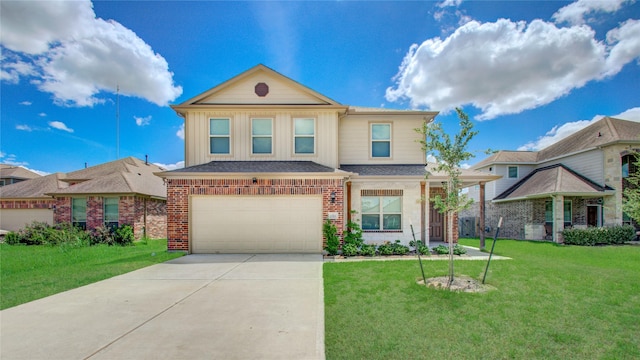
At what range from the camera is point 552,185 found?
1639 centimetres

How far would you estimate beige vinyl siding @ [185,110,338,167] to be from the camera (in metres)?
12.4

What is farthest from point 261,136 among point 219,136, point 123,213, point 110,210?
point 110,210

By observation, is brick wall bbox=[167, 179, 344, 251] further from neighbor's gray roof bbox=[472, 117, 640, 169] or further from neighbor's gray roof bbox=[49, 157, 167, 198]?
neighbor's gray roof bbox=[472, 117, 640, 169]

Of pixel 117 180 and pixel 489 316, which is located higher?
pixel 117 180

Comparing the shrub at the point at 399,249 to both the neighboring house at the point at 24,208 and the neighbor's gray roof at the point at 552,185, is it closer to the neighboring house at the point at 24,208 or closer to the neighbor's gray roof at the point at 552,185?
the neighbor's gray roof at the point at 552,185

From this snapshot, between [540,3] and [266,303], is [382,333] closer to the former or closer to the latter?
[266,303]

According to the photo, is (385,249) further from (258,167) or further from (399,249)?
(258,167)

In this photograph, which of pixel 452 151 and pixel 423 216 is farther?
pixel 423 216

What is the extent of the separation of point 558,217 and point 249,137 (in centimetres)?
1549


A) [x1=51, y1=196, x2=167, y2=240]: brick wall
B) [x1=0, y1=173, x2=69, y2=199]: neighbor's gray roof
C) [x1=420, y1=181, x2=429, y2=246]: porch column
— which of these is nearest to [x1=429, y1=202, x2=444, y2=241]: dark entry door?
[x1=420, y1=181, x2=429, y2=246]: porch column

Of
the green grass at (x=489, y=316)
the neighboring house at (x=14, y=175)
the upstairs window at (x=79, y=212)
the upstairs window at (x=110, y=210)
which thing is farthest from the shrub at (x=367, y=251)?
the neighboring house at (x=14, y=175)

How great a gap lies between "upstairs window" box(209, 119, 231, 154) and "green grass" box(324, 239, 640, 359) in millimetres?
7128

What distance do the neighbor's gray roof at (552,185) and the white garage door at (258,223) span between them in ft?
42.4

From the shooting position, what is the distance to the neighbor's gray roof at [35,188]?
717 inches
